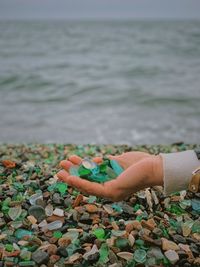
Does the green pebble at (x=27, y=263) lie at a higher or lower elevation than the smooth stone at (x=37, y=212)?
lower

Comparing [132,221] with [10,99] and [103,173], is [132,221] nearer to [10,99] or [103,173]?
[103,173]

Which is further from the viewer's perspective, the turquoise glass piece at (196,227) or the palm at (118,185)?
the turquoise glass piece at (196,227)

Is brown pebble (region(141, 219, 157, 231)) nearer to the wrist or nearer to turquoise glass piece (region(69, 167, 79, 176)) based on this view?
the wrist

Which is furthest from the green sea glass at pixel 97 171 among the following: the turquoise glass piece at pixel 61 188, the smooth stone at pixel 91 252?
the smooth stone at pixel 91 252

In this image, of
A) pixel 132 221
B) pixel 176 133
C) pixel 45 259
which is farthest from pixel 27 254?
pixel 176 133

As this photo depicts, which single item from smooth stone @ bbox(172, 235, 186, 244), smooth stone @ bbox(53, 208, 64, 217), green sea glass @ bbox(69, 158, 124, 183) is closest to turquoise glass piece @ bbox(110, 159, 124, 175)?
green sea glass @ bbox(69, 158, 124, 183)

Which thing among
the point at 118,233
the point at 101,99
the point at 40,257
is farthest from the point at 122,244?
the point at 101,99

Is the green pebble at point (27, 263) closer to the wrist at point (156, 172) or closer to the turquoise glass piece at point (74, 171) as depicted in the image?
the turquoise glass piece at point (74, 171)
